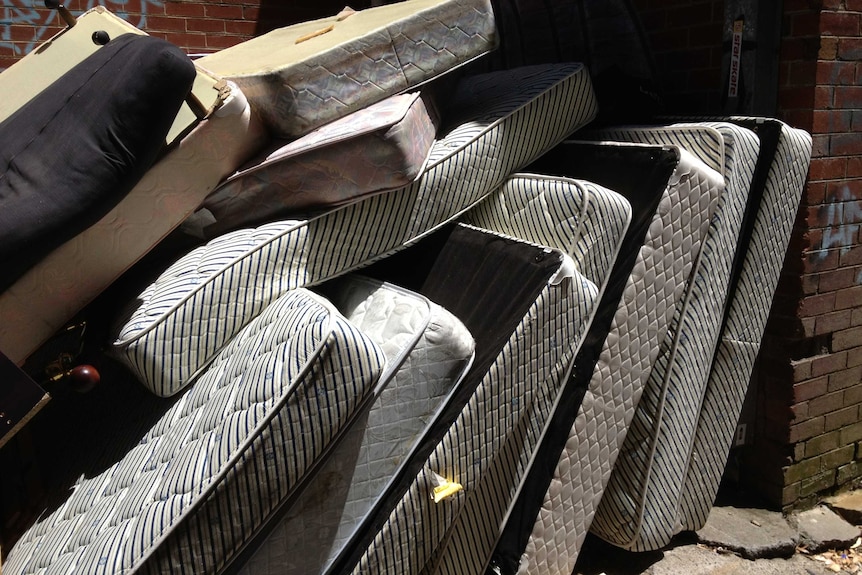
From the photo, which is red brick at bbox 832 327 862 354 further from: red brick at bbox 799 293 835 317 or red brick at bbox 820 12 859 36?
red brick at bbox 820 12 859 36

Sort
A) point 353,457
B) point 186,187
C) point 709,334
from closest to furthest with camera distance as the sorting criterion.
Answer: point 353,457 → point 186,187 → point 709,334

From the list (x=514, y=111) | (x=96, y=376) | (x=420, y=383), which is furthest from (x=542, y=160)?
(x=96, y=376)

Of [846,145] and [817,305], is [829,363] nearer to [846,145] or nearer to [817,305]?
[817,305]

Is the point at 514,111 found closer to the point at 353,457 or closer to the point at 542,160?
the point at 542,160

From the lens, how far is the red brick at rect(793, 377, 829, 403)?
2.18 metres

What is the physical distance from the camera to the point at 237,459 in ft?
3.86

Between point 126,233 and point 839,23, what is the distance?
2.01 metres

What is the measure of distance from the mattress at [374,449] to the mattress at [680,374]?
2.07 ft

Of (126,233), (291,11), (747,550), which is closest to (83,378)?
(126,233)

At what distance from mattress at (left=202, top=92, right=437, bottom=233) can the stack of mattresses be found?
79 millimetres

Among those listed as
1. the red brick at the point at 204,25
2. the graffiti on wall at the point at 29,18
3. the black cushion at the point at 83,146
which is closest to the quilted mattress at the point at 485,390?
the black cushion at the point at 83,146

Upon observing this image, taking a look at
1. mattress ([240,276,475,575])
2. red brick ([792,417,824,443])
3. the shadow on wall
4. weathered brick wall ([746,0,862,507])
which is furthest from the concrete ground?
the shadow on wall

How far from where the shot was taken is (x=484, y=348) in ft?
4.85

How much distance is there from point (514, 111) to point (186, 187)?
33.0 inches
